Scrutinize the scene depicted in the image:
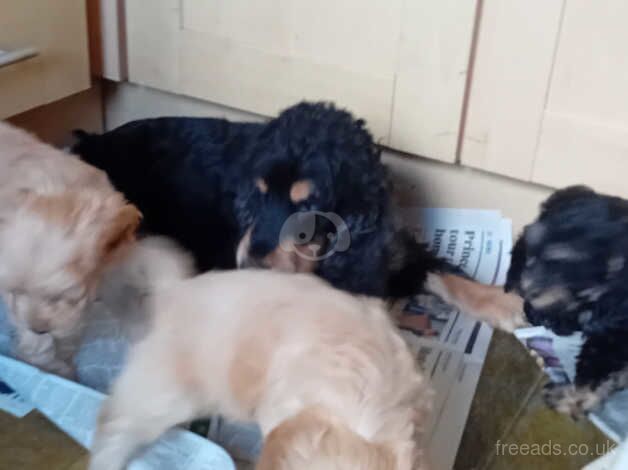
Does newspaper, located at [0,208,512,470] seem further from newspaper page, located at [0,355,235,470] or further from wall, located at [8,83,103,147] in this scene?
wall, located at [8,83,103,147]

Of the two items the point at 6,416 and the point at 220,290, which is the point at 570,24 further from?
the point at 6,416

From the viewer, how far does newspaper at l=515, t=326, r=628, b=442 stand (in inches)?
44.3

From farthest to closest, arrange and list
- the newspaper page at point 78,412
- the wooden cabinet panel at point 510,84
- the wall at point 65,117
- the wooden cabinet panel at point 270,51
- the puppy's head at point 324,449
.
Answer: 1. the wall at point 65,117
2. the wooden cabinet panel at point 270,51
3. the wooden cabinet panel at point 510,84
4. the newspaper page at point 78,412
5. the puppy's head at point 324,449

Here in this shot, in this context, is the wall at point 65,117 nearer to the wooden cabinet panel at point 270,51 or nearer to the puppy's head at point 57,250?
the wooden cabinet panel at point 270,51

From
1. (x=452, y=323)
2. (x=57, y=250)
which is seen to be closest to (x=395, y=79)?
(x=452, y=323)

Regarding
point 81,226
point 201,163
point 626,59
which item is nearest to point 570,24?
point 626,59

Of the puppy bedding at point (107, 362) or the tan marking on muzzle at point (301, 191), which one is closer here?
the puppy bedding at point (107, 362)

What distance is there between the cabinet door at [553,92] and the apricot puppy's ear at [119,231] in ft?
1.84

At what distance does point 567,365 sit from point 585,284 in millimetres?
166

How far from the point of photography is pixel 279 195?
1168 millimetres

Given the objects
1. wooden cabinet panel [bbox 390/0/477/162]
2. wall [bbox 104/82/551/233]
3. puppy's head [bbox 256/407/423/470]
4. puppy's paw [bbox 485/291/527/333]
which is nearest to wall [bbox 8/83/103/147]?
wall [bbox 104/82/551/233]

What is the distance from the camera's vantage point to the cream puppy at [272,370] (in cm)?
82

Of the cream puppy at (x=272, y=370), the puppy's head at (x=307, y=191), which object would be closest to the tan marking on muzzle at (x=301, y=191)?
the puppy's head at (x=307, y=191)

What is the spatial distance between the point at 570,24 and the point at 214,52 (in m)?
0.62
